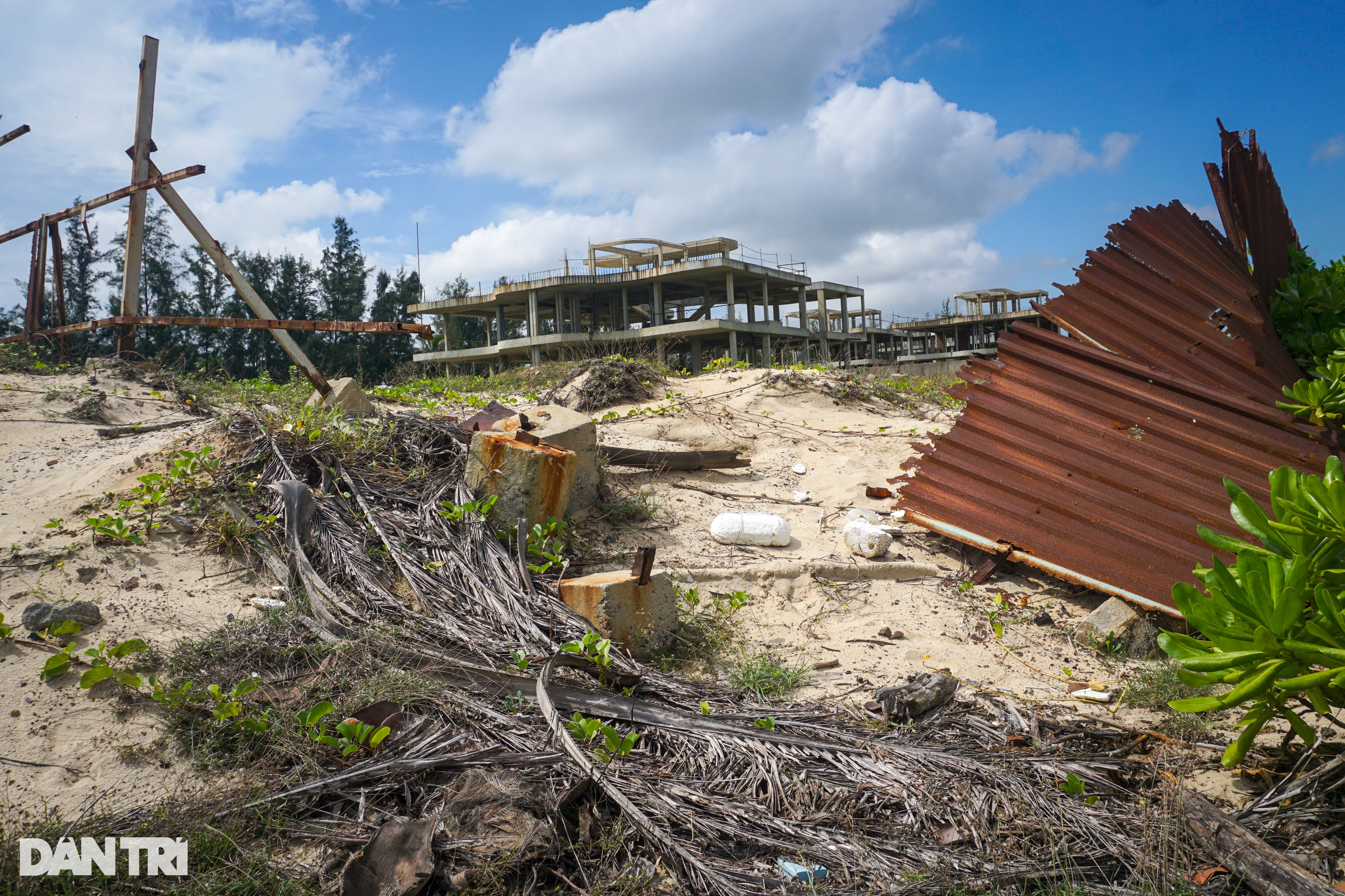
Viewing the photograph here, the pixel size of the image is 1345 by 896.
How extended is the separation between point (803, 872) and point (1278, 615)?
5.15 feet

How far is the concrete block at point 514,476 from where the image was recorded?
14.0ft

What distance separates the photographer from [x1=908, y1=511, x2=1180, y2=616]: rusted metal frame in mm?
3967

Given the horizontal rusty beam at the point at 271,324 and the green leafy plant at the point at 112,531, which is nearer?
the green leafy plant at the point at 112,531

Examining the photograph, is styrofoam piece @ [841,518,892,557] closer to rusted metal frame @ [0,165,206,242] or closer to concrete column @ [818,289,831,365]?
rusted metal frame @ [0,165,206,242]

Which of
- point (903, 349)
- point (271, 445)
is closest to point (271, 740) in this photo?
point (271, 445)

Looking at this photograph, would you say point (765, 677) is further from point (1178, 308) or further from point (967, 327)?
point (967, 327)

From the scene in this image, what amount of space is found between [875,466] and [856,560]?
2.16 metres

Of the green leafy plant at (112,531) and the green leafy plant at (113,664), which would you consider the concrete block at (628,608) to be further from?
the green leafy plant at (112,531)

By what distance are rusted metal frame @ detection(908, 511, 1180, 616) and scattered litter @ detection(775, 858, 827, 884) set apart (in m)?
2.82

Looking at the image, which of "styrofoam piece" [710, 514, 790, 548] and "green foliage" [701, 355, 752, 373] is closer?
"styrofoam piece" [710, 514, 790, 548]

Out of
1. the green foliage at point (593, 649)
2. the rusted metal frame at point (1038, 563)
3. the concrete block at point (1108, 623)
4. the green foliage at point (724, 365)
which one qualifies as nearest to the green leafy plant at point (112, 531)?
the green foliage at point (593, 649)

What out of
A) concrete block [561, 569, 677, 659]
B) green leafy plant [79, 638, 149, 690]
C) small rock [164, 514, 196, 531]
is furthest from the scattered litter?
small rock [164, 514, 196, 531]

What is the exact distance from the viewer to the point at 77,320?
2677cm

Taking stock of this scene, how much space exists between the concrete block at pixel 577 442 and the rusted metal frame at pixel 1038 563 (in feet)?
7.41
